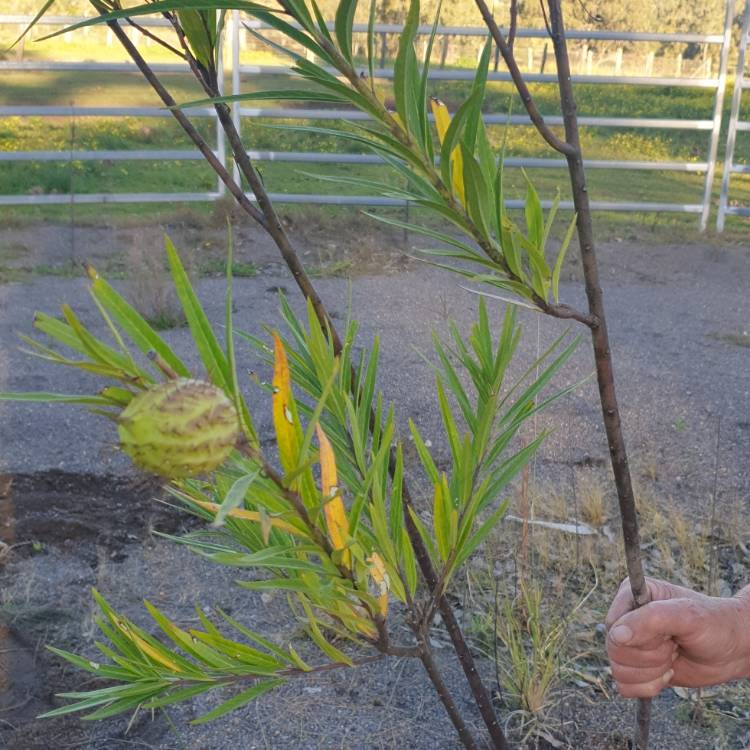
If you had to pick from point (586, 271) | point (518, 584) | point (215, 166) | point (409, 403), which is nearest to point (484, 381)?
point (586, 271)

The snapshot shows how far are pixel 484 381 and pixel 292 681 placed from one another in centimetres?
112

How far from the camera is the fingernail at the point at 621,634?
90 cm

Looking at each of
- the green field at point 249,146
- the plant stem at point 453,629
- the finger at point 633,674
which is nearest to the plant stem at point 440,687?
the plant stem at point 453,629

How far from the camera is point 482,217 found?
2.05 ft

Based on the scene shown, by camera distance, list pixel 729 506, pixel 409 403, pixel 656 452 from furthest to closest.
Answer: pixel 409 403, pixel 656 452, pixel 729 506

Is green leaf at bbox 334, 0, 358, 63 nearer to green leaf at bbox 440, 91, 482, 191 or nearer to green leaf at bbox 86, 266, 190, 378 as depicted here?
green leaf at bbox 440, 91, 482, 191

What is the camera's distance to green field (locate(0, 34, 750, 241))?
7.47m

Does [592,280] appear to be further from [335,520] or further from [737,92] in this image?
[737,92]

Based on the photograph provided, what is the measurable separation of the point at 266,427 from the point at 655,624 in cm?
205

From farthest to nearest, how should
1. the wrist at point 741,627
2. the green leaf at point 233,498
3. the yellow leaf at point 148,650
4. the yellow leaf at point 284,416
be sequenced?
the wrist at point 741,627, the yellow leaf at point 148,650, the yellow leaf at point 284,416, the green leaf at point 233,498

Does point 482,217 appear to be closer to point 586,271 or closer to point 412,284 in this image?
point 586,271

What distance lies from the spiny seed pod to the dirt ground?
0.24 meters

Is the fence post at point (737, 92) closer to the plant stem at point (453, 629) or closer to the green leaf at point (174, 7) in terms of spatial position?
the plant stem at point (453, 629)

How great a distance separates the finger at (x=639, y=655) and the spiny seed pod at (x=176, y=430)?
2.11 feet
